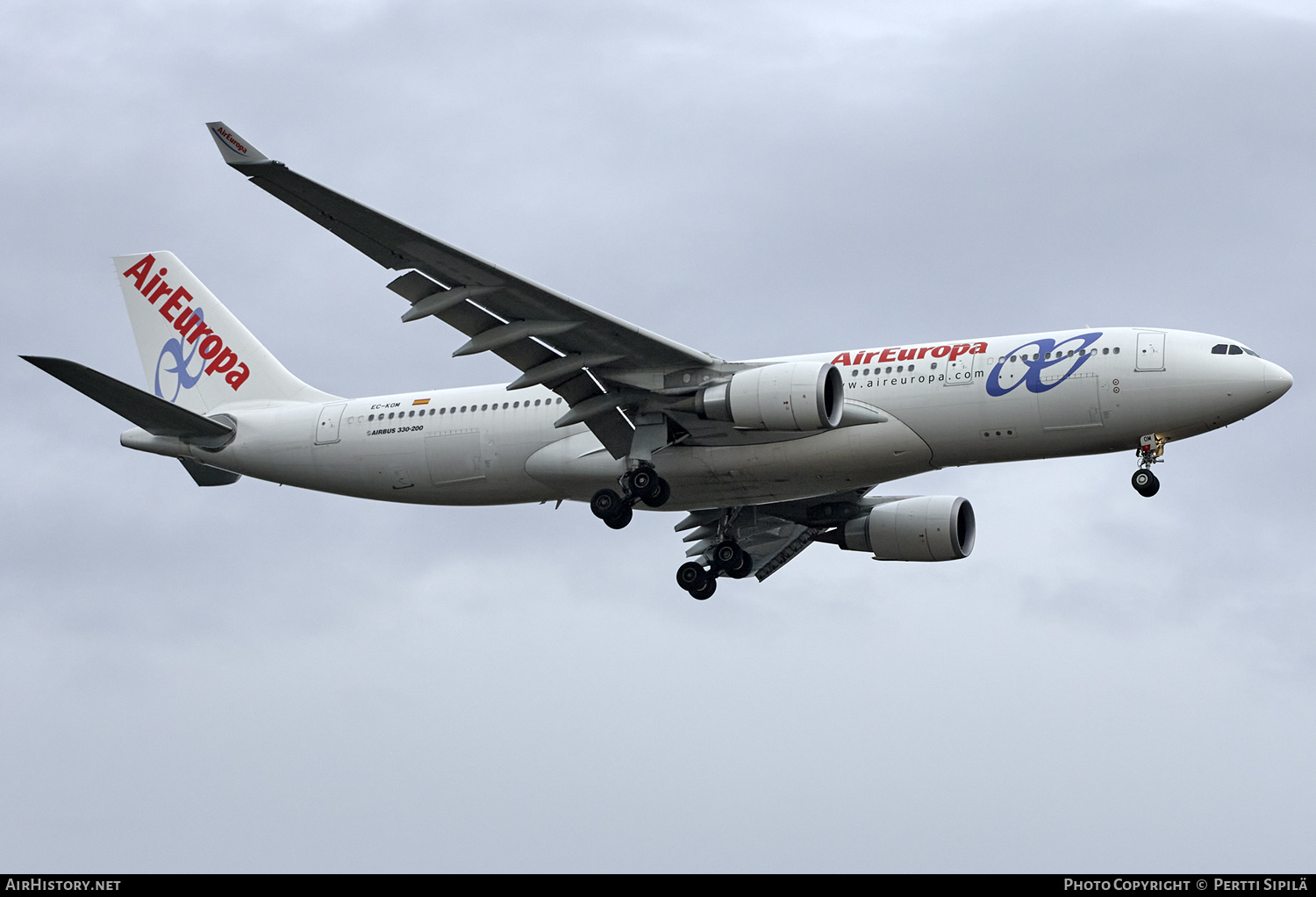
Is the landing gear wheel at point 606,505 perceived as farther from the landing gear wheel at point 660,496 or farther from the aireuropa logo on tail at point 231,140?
the aireuropa logo on tail at point 231,140

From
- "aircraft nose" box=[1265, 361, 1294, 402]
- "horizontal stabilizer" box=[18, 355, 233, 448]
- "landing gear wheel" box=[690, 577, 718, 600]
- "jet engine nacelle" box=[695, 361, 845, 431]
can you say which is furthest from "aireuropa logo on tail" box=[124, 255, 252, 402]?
"aircraft nose" box=[1265, 361, 1294, 402]

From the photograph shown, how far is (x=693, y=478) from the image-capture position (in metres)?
37.3

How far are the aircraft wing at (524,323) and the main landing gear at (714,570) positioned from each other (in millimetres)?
6087

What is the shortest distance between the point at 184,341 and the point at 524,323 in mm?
14177

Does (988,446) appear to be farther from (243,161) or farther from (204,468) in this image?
(204,468)

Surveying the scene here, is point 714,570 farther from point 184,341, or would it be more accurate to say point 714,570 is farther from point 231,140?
point 231,140

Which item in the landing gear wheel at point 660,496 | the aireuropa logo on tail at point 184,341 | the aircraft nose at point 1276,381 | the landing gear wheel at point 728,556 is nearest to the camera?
the aircraft nose at point 1276,381

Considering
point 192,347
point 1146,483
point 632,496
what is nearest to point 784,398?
point 632,496

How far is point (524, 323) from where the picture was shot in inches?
1388

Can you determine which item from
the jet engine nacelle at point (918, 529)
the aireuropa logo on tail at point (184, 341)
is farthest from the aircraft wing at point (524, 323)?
the aireuropa logo on tail at point (184, 341)

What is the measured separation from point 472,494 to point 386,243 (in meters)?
8.54

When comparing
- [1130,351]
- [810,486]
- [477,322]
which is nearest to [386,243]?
[477,322]

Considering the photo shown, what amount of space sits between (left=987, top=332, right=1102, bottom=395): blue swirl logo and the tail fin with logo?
17.5 meters

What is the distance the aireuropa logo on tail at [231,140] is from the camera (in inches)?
1184
